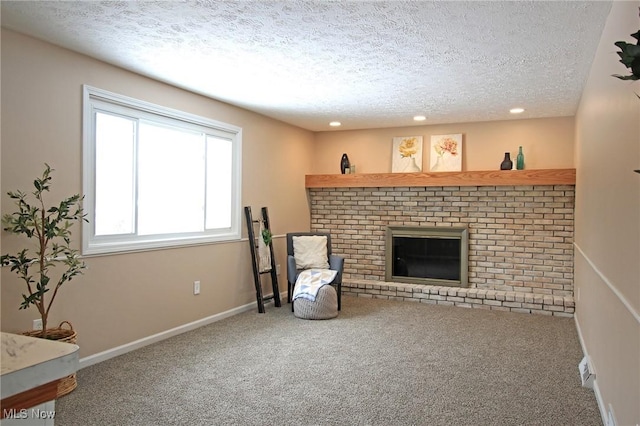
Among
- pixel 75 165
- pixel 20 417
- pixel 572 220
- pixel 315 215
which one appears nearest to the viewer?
pixel 20 417

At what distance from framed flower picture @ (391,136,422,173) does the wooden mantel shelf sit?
0.27 meters

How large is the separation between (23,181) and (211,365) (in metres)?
1.80

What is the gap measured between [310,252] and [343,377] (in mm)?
2447

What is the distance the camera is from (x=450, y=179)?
582 centimetres

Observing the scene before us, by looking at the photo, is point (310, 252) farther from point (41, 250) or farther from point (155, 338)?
point (41, 250)

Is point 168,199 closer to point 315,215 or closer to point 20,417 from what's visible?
point 315,215

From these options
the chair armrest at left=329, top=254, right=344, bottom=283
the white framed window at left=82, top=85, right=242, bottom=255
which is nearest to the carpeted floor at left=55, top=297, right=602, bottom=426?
the chair armrest at left=329, top=254, right=344, bottom=283

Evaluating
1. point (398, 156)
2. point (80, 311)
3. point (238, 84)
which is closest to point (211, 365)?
point (80, 311)

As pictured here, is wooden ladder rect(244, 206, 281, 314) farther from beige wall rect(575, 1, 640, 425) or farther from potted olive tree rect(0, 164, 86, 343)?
beige wall rect(575, 1, 640, 425)

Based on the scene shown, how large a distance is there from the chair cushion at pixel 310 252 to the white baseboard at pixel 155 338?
0.75 meters

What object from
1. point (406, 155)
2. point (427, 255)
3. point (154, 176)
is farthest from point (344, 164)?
point (154, 176)

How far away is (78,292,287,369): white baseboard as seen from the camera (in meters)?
3.46

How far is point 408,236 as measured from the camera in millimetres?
6301

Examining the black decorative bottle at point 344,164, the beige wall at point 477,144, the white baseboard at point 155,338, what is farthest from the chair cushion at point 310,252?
the beige wall at point 477,144
